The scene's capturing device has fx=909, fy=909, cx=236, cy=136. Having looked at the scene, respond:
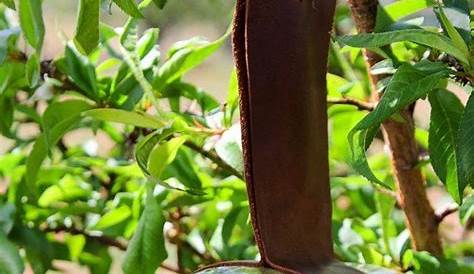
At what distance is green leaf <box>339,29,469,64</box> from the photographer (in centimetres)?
45

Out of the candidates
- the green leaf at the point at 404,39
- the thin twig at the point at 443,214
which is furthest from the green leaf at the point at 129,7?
the thin twig at the point at 443,214

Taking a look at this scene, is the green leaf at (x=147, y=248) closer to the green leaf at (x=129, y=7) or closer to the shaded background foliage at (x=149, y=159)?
the shaded background foliage at (x=149, y=159)

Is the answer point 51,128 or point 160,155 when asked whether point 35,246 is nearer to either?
point 51,128

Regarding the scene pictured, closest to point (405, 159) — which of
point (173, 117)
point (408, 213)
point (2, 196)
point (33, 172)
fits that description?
point (408, 213)

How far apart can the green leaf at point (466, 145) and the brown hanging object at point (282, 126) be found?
7 cm

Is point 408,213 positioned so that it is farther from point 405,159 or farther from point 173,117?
point 173,117


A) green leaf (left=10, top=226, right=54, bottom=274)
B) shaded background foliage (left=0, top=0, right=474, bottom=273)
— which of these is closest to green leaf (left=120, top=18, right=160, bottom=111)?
shaded background foliage (left=0, top=0, right=474, bottom=273)

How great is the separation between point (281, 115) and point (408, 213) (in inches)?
10.4

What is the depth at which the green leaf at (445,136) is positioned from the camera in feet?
1.71

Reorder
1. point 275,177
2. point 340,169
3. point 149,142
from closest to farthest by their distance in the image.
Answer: point 275,177 → point 149,142 → point 340,169

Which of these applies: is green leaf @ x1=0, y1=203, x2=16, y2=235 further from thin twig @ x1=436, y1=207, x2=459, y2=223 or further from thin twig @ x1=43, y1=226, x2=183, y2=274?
thin twig @ x1=436, y1=207, x2=459, y2=223

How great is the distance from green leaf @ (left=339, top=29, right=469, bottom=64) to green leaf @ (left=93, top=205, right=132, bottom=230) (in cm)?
37

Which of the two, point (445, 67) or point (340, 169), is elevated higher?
point (445, 67)

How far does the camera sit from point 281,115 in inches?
17.6
